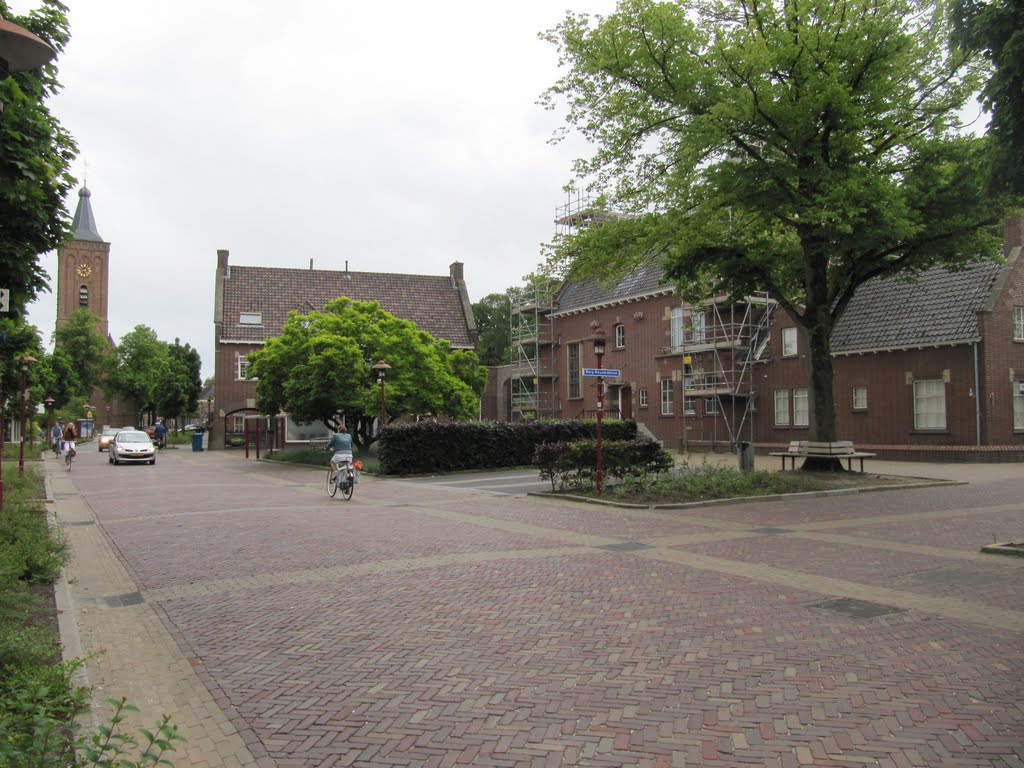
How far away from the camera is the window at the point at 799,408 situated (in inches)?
1319

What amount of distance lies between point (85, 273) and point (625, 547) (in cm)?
9604

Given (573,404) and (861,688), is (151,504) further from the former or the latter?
(573,404)

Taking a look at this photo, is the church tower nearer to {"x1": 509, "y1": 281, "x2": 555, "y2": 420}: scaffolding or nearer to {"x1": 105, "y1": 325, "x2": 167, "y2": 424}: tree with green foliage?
{"x1": 105, "y1": 325, "x2": 167, "y2": 424}: tree with green foliage

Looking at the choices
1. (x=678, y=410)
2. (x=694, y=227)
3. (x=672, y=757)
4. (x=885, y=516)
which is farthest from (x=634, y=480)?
(x=678, y=410)

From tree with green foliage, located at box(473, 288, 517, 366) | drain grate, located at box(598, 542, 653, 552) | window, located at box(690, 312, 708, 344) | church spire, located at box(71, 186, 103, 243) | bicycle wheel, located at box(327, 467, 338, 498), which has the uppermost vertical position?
church spire, located at box(71, 186, 103, 243)

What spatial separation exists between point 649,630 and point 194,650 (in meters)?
3.45

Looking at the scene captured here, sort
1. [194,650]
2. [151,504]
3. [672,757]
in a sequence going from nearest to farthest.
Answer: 1. [672,757]
2. [194,650]
3. [151,504]

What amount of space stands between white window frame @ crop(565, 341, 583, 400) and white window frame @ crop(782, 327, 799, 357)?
1330cm

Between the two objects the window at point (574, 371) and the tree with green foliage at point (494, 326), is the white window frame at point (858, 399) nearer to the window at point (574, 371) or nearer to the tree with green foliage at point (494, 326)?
the window at point (574, 371)

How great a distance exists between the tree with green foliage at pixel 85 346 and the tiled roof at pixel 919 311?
68277 mm

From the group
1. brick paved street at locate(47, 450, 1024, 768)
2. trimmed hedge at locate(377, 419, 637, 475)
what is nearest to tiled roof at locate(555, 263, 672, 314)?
trimmed hedge at locate(377, 419, 637, 475)

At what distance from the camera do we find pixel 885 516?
1336 cm

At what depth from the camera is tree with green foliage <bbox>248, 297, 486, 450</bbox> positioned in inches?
1137

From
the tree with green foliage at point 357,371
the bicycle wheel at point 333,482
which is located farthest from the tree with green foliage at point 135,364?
the bicycle wheel at point 333,482
